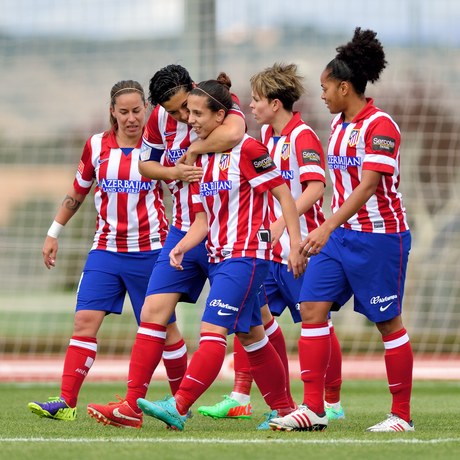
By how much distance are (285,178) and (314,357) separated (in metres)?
1.35

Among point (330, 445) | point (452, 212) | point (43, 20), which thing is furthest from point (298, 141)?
point (452, 212)

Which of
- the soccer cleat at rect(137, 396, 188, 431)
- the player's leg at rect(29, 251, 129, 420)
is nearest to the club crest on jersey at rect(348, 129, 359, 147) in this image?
the soccer cleat at rect(137, 396, 188, 431)

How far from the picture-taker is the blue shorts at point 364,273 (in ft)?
19.7

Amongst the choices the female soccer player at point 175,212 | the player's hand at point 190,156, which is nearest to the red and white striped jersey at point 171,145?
the female soccer player at point 175,212

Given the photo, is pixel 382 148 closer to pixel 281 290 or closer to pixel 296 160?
pixel 296 160

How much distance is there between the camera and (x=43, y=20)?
540 inches

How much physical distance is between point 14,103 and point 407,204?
228 inches

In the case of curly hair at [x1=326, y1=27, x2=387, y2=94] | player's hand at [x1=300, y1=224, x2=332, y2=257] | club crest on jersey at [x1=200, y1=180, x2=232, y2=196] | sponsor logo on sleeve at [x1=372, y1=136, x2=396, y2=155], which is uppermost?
curly hair at [x1=326, y1=27, x2=387, y2=94]

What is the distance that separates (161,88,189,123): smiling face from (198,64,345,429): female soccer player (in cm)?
64

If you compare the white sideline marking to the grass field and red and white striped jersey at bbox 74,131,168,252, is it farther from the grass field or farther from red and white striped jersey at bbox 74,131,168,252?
red and white striped jersey at bbox 74,131,168,252

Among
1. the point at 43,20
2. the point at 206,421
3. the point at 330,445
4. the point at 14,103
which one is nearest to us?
the point at 330,445

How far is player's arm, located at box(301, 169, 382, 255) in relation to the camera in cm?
577

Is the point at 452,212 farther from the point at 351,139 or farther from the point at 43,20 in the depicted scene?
the point at 351,139

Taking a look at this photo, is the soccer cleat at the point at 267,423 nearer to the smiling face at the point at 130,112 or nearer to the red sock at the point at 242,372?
the red sock at the point at 242,372
